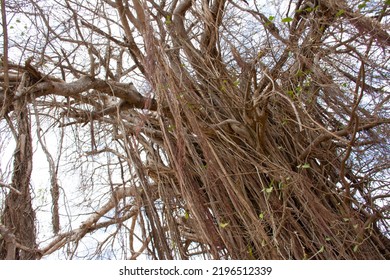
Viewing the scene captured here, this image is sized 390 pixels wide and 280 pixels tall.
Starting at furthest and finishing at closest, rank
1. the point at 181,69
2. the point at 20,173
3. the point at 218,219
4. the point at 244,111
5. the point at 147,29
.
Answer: the point at 181,69
the point at 244,111
the point at 218,219
the point at 147,29
the point at 20,173

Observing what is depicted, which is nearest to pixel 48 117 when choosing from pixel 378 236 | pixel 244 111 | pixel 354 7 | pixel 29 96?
pixel 29 96

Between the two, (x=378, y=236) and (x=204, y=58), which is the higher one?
(x=204, y=58)

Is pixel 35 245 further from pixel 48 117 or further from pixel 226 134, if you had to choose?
pixel 226 134

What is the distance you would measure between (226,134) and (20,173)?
97 centimetres

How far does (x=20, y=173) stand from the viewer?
1.35 meters

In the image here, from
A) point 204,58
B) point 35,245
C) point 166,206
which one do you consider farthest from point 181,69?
point 35,245

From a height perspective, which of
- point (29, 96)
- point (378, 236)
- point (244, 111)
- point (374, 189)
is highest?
point (29, 96)

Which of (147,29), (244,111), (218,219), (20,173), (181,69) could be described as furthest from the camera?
(181,69)

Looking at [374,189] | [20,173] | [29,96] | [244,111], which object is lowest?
[374,189]

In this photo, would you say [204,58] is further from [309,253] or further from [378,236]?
[378,236]

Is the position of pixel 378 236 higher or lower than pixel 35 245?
lower

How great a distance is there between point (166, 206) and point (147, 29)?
813 mm

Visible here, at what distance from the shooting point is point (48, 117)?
1964mm

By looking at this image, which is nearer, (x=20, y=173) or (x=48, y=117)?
(x=20, y=173)
